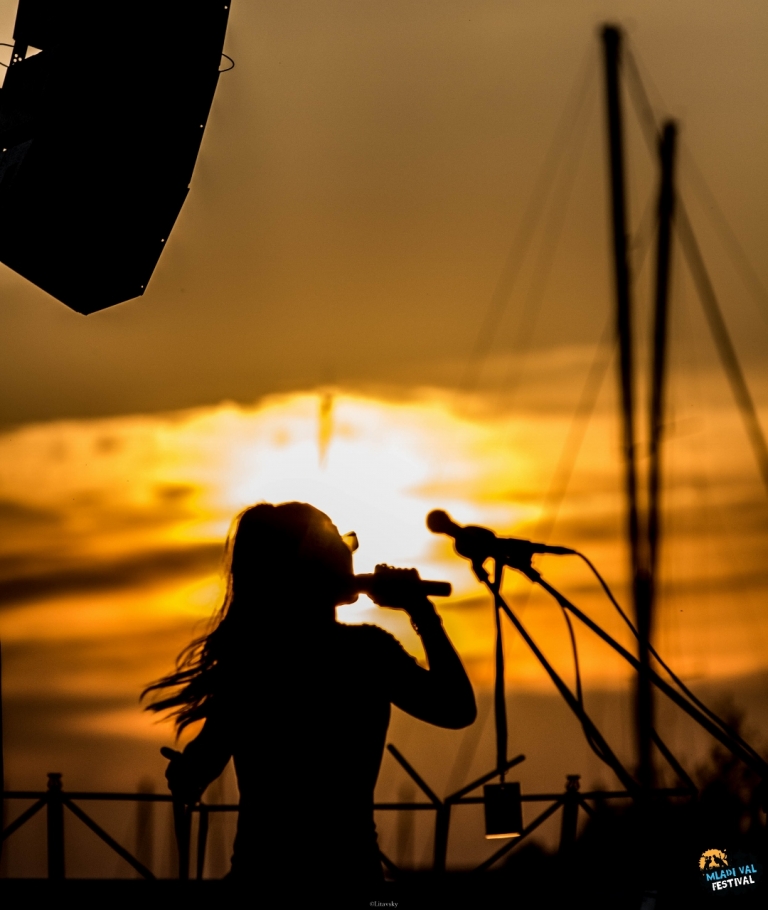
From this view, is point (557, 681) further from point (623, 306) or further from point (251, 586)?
point (623, 306)

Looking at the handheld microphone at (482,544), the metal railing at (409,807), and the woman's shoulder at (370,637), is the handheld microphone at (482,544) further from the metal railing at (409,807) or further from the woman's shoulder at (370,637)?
the metal railing at (409,807)

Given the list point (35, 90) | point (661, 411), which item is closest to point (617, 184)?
point (661, 411)

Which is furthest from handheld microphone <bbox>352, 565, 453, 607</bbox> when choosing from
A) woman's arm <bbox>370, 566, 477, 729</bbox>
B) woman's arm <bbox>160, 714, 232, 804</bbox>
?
woman's arm <bbox>160, 714, 232, 804</bbox>

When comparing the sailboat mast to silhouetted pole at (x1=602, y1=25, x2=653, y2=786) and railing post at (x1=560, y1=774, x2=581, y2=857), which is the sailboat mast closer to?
silhouetted pole at (x1=602, y1=25, x2=653, y2=786)

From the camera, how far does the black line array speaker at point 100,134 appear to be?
4.63 m

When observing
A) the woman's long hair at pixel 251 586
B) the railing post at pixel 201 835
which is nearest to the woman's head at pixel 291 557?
the woman's long hair at pixel 251 586

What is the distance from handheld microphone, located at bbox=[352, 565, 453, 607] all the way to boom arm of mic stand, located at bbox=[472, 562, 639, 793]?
146 mm

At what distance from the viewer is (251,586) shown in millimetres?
2996

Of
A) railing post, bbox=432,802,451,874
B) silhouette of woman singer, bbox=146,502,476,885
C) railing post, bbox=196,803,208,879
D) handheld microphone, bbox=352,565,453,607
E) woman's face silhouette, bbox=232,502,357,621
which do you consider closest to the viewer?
silhouette of woman singer, bbox=146,502,476,885

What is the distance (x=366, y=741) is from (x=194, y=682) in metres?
0.47

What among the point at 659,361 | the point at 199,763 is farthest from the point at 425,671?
the point at 659,361

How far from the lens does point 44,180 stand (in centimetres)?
461

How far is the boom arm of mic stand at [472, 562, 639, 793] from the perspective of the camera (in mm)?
2949

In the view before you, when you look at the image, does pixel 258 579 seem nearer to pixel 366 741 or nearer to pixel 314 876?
pixel 366 741
